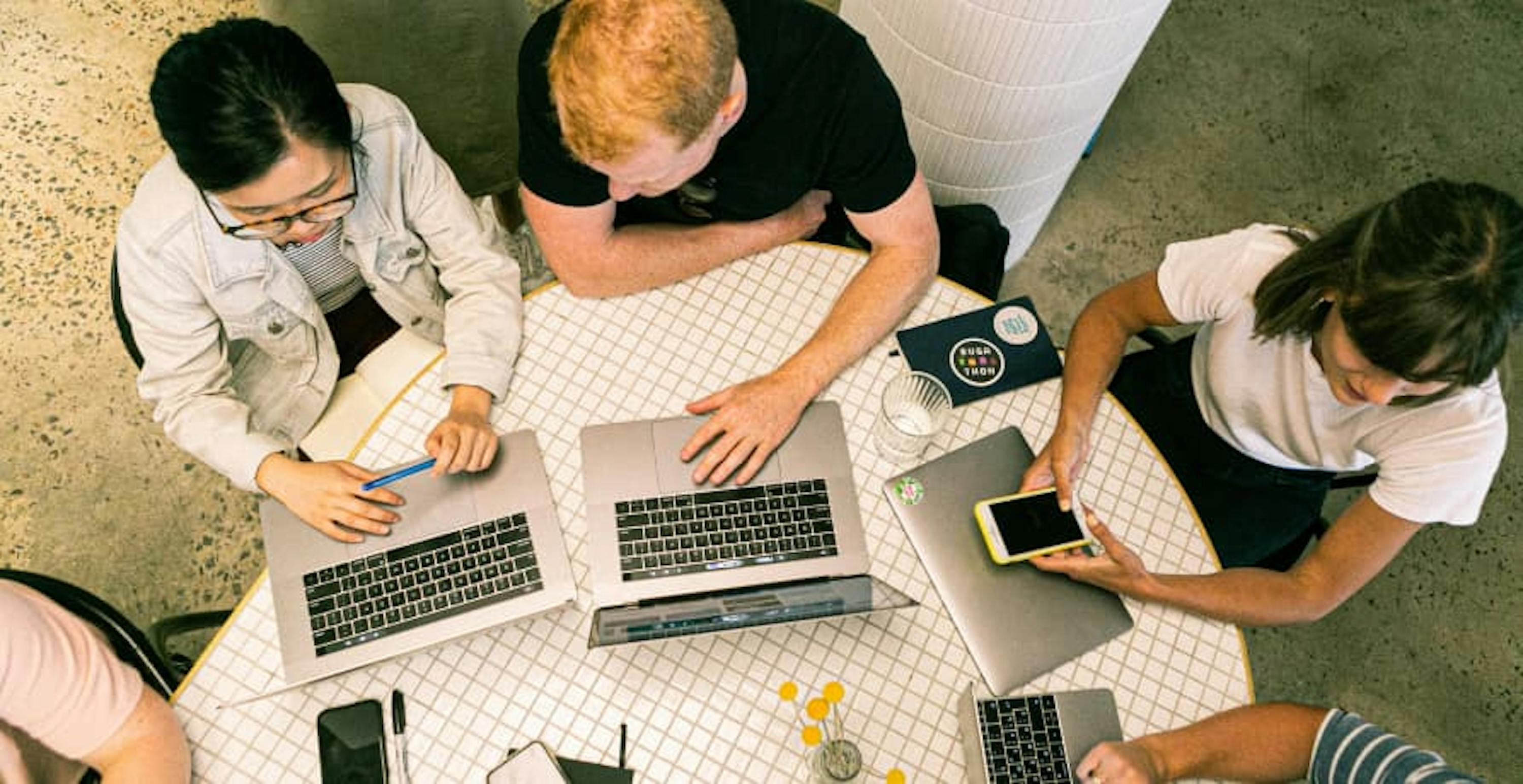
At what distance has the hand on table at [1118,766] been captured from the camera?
122 centimetres

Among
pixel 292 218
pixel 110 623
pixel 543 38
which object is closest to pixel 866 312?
pixel 543 38

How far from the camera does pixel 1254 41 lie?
2912 millimetres

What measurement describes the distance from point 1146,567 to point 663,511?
708 mm

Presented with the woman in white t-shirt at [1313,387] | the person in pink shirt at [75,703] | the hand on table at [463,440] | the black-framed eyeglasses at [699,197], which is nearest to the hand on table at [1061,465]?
the woman in white t-shirt at [1313,387]

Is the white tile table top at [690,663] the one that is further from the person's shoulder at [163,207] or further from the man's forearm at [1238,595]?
the person's shoulder at [163,207]

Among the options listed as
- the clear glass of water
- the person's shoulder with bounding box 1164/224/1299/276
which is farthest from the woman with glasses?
the person's shoulder with bounding box 1164/224/1299/276

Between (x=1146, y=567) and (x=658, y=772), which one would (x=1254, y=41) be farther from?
(x=658, y=772)

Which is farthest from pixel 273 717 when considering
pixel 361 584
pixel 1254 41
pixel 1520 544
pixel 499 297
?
pixel 1254 41

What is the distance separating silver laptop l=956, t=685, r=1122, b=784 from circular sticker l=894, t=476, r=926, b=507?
28 centimetres

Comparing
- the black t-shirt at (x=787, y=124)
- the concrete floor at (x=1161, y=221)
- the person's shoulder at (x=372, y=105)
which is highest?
the black t-shirt at (x=787, y=124)

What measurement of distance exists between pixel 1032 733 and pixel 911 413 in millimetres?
483

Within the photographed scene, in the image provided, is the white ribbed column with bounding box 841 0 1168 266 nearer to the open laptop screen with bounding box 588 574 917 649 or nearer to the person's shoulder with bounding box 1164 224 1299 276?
the person's shoulder with bounding box 1164 224 1299 276

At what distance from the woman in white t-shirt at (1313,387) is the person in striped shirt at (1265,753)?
0.15 m

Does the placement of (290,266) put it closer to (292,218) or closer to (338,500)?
(292,218)
